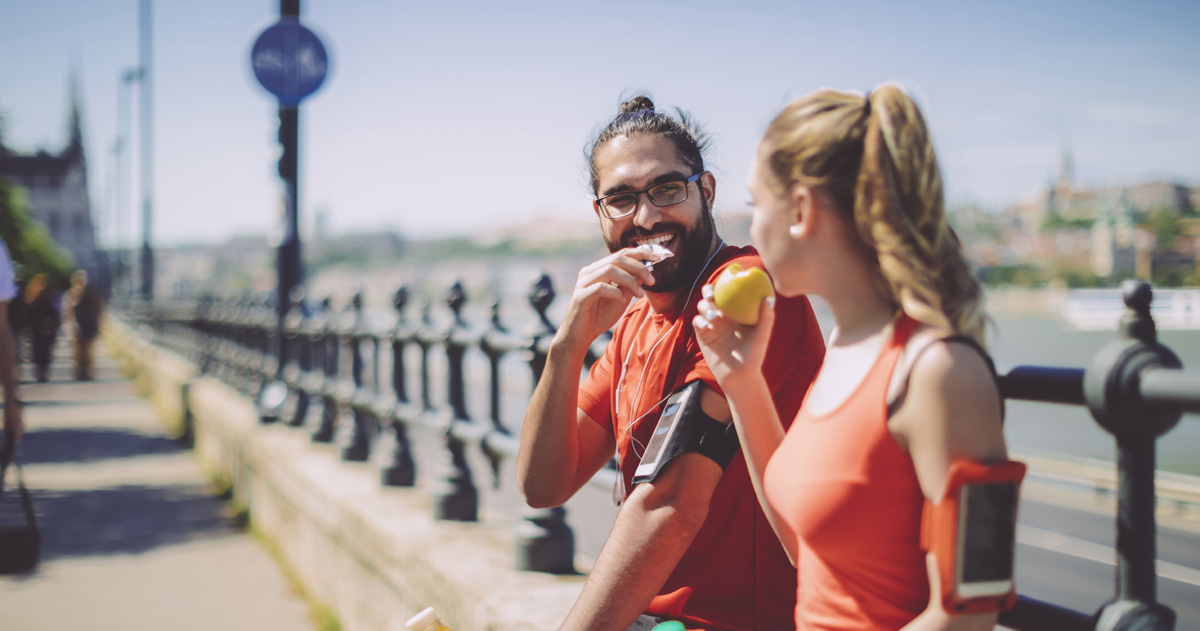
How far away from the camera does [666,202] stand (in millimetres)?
1977

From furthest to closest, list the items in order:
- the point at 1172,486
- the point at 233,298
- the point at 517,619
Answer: the point at 233,298 < the point at 1172,486 < the point at 517,619

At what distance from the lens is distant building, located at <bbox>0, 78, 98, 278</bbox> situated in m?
102

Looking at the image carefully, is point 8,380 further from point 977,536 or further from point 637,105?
point 977,536

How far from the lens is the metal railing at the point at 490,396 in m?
1.18

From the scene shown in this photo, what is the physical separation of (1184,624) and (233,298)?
428 inches

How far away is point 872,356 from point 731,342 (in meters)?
0.28

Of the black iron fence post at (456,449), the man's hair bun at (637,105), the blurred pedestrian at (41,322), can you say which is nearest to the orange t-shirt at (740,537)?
the man's hair bun at (637,105)

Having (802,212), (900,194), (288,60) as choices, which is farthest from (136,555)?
(900,194)

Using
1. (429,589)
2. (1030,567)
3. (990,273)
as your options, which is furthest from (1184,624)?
(990,273)

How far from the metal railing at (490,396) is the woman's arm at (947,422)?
24 centimetres

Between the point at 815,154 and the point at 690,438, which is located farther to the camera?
the point at 690,438

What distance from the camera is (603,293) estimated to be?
6.24ft

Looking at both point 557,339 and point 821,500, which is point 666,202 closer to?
point 557,339

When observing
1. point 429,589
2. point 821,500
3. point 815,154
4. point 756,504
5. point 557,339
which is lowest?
point 429,589
